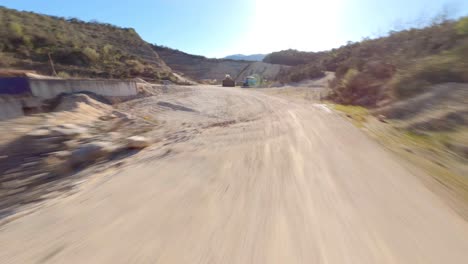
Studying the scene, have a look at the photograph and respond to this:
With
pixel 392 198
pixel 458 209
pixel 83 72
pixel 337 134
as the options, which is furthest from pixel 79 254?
pixel 83 72

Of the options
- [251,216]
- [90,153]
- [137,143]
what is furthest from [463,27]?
[90,153]

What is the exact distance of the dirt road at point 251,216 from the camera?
4.81ft

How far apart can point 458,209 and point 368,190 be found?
71 cm

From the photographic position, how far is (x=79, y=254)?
1.49 metres

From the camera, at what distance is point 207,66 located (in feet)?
160

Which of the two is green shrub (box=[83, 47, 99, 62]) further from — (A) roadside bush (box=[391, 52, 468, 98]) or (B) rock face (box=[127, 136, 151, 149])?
(A) roadside bush (box=[391, 52, 468, 98])

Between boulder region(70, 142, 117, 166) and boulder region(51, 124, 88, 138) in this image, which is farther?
boulder region(51, 124, 88, 138)

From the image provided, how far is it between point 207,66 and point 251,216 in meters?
50.4

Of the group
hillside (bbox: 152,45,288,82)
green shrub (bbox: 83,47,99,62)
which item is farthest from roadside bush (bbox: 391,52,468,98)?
hillside (bbox: 152,45,288,82)

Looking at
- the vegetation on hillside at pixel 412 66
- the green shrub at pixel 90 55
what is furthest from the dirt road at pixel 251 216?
the green shrub at pixel 90 55

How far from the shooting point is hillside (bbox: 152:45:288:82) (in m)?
43.8

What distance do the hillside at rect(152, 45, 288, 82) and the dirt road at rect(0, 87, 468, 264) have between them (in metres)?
40.2

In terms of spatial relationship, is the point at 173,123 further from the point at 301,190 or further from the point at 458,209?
the point at 458,209

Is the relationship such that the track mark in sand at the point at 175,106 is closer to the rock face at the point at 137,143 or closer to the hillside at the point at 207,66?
the rock face at the point at 137,143
